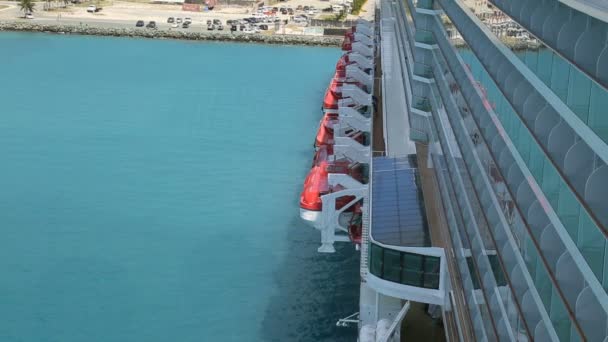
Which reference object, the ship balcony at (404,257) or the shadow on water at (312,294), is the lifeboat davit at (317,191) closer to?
the shadow on water at (312,294)

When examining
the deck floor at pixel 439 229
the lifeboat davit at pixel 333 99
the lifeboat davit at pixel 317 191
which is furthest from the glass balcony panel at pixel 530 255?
the lifeboat davit at pixel 333 99

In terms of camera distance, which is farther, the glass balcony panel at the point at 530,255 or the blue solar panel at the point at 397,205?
the blue solar panel at the point at 397,205

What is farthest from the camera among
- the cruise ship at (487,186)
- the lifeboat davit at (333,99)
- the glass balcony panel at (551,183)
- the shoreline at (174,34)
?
the shoreline at (174,34)

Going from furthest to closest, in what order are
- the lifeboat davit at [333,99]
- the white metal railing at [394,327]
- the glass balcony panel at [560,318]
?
1. the lifeboat davit at [333,99]
2. the white metal railing at [394,327]
3. the glass balcony panel at [560,318]

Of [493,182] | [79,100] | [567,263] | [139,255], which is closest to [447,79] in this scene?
[493,182]

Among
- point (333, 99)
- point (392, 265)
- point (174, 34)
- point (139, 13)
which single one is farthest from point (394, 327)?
point (139, 13)

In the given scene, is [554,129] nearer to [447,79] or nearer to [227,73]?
[447,79]
